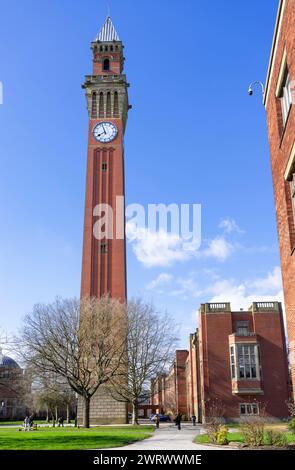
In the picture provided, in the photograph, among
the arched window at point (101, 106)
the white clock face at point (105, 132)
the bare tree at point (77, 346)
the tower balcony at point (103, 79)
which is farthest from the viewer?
the tower balcony at point (103, 79)

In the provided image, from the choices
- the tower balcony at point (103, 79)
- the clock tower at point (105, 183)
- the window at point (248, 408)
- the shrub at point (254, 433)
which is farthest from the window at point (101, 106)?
the shrub at point (254, 433)

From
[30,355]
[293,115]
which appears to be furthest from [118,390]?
[293,115]

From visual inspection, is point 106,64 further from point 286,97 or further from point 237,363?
point 286,97

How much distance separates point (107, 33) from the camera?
7025cm

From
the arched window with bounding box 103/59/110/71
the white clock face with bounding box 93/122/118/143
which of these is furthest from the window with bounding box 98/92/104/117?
the arched window with bounding box 103/59/110/71

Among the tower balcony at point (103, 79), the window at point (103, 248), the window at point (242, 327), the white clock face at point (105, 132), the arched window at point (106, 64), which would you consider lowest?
the window at point (242, 327)

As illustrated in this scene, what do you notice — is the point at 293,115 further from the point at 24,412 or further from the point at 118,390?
the point at 24,412

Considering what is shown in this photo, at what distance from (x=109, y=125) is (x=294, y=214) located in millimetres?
50444

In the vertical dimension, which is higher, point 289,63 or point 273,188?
point 289,63

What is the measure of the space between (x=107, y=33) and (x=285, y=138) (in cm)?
6364

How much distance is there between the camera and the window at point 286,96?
1408 cm

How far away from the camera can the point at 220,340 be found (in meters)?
47.9

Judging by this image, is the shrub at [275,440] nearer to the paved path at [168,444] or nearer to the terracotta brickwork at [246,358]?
the paved path at [168,444]

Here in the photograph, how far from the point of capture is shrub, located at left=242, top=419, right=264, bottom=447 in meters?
17.3
